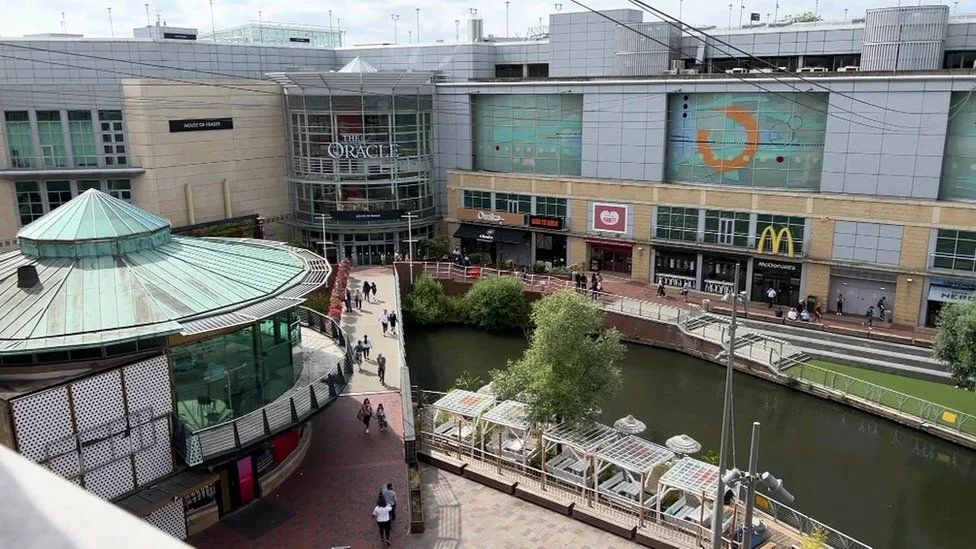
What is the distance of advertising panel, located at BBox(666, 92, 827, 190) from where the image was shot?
1646 inches

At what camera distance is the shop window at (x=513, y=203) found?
5134 centimetres

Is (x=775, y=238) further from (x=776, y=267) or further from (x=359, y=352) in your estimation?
(x=359, y=352)

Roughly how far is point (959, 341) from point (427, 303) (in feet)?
85.0

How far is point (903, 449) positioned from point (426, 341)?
2297 centimetres

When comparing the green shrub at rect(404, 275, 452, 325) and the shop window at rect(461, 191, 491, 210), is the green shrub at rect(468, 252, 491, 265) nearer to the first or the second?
the shop window at rect(461, 191, 491, 210)

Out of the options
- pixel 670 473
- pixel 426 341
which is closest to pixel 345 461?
pixel 670 473

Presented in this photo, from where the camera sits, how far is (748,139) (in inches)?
1718

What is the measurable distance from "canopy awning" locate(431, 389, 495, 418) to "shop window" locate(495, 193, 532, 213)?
25.3m

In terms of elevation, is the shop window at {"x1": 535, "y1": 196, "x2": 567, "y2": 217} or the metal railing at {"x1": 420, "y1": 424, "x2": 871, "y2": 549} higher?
the shop window at {"x1": 535, "y1": 196, "x2": 567, "y2": 217}

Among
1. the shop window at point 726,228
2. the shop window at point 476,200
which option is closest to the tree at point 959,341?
the shop window at point 726,228

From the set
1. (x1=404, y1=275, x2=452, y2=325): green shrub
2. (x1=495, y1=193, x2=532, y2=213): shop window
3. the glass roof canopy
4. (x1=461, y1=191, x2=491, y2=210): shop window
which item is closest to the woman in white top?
the glass roof canopy

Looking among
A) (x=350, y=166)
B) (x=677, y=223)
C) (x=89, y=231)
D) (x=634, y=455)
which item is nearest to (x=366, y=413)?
(x=634, y=455)

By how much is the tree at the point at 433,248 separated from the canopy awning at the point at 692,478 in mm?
30925

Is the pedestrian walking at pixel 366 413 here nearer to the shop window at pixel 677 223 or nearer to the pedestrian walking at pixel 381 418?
the pedestrian walking at pixel 381 418
